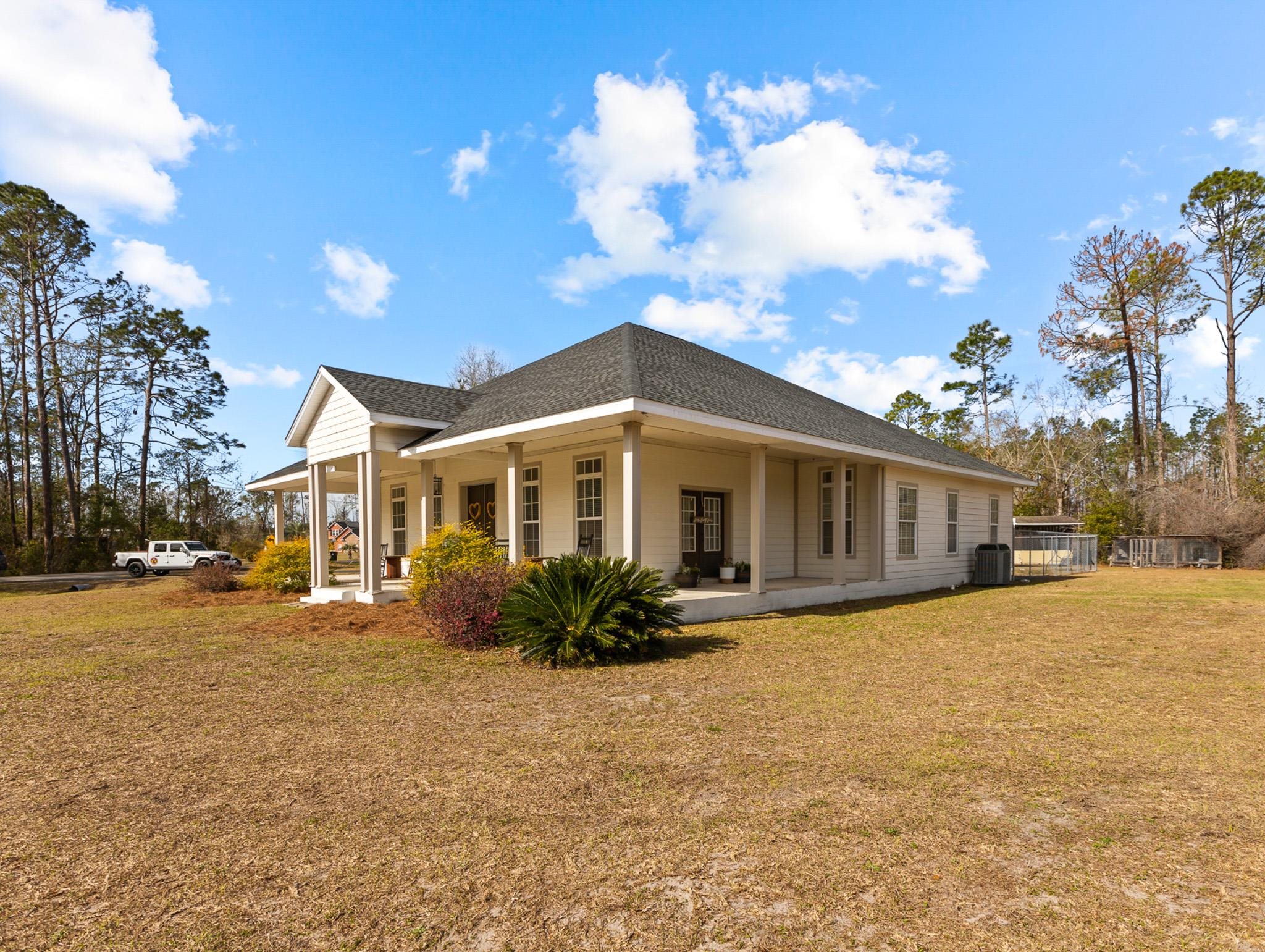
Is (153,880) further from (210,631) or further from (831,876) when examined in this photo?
(210,631)

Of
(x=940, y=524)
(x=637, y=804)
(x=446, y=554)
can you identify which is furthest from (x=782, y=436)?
(x=940, y=524)

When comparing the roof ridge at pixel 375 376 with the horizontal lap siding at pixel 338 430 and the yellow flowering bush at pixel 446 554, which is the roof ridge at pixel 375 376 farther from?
the yellow flowering bush at pixel 446 554

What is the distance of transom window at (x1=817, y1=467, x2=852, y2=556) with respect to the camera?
1436 cm

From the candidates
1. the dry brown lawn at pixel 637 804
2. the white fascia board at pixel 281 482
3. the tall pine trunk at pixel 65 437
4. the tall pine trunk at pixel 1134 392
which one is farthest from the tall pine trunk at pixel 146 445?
the tall pine trunk at pixel 1134 392

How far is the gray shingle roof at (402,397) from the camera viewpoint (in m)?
11.9

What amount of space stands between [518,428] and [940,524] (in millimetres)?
11863

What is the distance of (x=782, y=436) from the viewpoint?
34.3 ft

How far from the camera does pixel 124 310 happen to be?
3278cm

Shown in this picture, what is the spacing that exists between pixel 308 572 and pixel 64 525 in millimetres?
26160

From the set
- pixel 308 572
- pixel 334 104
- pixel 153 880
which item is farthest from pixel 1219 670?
pixel 308 572

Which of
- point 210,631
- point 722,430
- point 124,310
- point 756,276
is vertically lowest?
point 210,631

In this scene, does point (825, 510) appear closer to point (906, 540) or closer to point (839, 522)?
point (839, 522)

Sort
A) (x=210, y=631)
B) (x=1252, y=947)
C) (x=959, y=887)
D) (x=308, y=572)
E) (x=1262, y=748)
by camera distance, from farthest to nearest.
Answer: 1. (x=308, y=572)
2. (x=210, y=631)
3. (x=1262, y=748)
4. (x=959, y=887)
5. (x=1252, y=947)

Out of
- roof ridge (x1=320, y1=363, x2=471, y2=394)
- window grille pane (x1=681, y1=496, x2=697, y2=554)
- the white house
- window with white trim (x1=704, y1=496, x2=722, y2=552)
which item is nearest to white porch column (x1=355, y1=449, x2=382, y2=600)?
the white house
